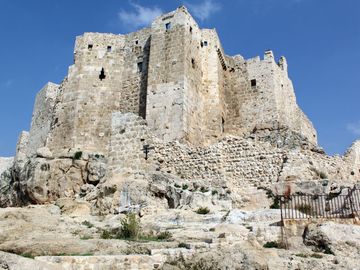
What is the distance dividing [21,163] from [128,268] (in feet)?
45.5

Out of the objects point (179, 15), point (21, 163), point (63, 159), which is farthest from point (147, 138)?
point (179, 15)

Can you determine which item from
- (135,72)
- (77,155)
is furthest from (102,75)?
(77,155)

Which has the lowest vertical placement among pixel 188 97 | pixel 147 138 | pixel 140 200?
pixel 140 200

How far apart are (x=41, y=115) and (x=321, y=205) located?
2128 centimetres

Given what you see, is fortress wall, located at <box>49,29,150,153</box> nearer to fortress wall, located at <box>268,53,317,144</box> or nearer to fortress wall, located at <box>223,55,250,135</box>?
fortress wall, located at <box>223,55,250,135</box>

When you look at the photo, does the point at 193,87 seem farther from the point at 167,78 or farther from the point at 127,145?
the point at 127,145

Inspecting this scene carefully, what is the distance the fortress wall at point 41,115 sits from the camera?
28.5m

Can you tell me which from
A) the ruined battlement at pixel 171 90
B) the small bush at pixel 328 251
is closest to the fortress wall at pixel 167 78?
the ruined battlement at pixel 171 90

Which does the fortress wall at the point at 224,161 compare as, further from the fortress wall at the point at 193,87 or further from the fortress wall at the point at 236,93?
the fortress wall at the point at 236,93

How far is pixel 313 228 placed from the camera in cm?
1039

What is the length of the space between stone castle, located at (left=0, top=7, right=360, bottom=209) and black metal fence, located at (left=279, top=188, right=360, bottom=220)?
233cm

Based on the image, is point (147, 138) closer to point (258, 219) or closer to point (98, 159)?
point (98, 159)

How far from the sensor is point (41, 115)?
2953 cm

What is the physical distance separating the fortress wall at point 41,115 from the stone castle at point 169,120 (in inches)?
3.6
